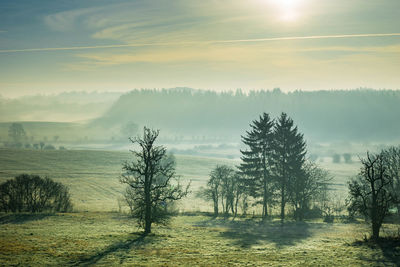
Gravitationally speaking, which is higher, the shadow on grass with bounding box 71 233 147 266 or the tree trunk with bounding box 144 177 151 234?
the tree trunk with bounding box 144 177 151 234

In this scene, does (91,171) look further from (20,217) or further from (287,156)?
(287,156)

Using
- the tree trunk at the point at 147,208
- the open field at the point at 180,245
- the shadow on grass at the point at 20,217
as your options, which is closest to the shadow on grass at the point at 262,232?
the open field at the point at 180,245

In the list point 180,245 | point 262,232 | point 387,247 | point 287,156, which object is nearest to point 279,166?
point 287,156

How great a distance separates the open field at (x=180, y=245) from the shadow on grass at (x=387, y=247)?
7cm

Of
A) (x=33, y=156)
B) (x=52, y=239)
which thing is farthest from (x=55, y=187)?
(x=33, y=156)

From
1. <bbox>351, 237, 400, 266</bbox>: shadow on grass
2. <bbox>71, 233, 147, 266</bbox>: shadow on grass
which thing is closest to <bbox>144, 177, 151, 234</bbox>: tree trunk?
<bbox>71, 233, 147, 266</bbox>: shadow on grass

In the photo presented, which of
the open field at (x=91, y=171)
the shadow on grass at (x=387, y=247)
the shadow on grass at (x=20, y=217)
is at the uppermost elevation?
the open field at (x=91, y=171)

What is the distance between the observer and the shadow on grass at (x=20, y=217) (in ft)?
147

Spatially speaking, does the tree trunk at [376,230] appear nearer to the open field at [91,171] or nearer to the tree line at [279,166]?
the tree line at [279,166]

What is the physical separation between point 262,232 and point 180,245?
14573 mm

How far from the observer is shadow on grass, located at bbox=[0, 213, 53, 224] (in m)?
44.9

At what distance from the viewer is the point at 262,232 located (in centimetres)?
4422

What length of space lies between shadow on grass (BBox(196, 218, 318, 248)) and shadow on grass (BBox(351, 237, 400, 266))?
25.1ft

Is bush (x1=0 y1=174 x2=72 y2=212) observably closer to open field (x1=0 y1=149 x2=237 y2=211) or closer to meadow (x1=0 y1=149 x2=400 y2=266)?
meadow (x1=0 y1=149 x2=400 y2=266)
